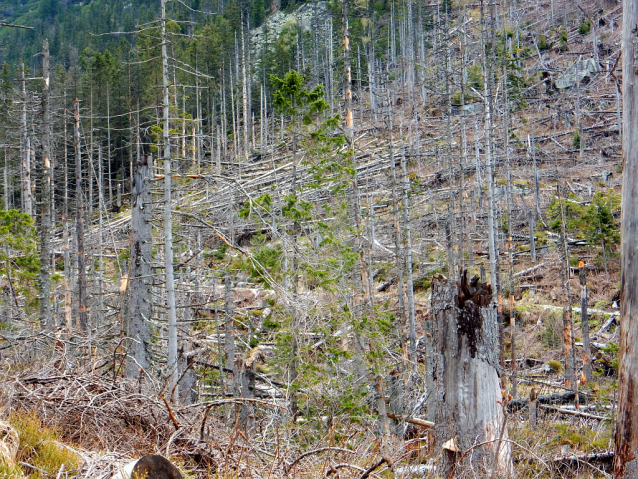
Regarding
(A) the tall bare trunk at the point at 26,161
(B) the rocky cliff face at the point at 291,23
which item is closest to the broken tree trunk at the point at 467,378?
(A) the tall bare trunk at the point at 26,161

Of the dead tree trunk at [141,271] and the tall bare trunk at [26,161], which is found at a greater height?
the tall bare trunk at [26,161]

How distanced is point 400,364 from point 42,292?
10.8m

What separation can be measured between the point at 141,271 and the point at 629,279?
8538mm

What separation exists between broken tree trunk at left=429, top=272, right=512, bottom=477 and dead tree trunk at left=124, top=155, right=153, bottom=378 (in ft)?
22.6

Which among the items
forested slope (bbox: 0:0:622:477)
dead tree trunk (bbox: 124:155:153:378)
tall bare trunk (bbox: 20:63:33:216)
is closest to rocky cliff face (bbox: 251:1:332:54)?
forested slope (bbox: 0:0:622:477)

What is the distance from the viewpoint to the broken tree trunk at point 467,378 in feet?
13.7

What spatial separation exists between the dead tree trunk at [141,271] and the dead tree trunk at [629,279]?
27.0 feet

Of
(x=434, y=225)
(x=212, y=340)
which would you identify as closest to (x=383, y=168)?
(x=434, y=225)

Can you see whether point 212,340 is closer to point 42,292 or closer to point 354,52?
point 42,292

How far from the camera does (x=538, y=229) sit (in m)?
26.6

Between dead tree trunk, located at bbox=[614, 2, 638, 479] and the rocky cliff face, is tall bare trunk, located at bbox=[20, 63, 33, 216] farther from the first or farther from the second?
the rocky cliff face

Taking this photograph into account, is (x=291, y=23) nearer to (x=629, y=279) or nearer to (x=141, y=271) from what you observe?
(x=141, y=271)

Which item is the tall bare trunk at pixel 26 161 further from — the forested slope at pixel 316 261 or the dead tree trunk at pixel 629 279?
the dead tree trunk at pixel 629 279

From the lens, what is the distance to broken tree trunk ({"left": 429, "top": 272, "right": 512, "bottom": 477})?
164 inches
